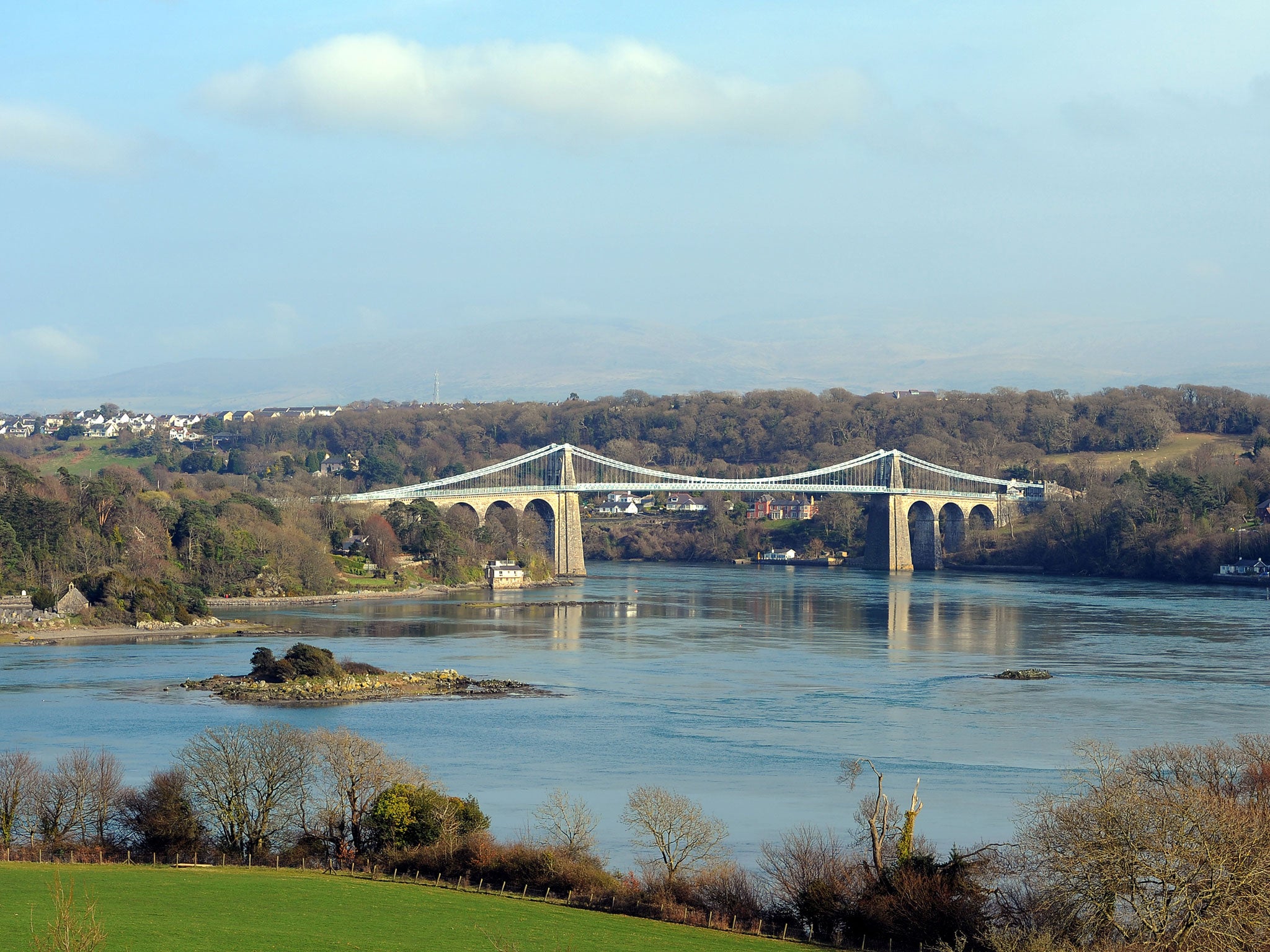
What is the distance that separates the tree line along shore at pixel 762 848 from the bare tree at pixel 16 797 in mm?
25

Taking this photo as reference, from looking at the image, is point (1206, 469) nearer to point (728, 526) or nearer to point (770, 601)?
point (728, 526)

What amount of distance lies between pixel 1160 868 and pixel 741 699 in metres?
11.6

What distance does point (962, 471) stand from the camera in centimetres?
6166

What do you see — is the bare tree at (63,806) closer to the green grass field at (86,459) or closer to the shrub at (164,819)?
the shrub at (164,819)

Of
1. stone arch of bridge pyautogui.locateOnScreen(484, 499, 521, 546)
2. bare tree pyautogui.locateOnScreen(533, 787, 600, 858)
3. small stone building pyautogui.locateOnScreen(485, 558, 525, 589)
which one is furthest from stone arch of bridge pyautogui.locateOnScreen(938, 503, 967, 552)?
bare tree pyautogui.locateOnScreen(533, 787, 600, 858)

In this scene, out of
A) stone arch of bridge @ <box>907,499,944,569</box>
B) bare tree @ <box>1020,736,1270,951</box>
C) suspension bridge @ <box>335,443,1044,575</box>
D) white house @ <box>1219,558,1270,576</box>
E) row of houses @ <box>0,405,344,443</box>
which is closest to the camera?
bare tree @ <box>1020,736,1270,951</box>

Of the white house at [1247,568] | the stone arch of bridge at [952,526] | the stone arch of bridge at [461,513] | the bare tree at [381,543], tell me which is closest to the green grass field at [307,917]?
the bare tree at [381,543]

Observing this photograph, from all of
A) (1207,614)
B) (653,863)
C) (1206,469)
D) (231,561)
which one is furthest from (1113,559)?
(653,863)

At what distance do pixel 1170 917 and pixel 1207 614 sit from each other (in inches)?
966

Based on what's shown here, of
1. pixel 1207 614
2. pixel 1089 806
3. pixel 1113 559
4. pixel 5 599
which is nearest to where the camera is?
pixel 1089 806

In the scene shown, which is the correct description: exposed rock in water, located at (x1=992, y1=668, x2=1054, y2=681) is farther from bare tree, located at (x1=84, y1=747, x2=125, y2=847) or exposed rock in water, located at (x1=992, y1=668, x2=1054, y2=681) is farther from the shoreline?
bare tree, located at (x1=84, y1=747, x2=125, y2=847)

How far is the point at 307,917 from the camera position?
844 centimetres

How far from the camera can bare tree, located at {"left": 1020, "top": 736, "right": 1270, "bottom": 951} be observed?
7348 mm

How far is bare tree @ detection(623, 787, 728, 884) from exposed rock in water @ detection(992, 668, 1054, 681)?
10808 millimetres
